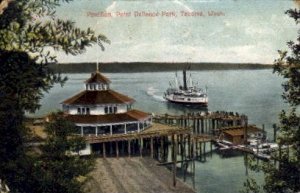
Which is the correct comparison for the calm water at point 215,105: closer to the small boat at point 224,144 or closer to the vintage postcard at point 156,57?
the vintage postcard at point 156,57

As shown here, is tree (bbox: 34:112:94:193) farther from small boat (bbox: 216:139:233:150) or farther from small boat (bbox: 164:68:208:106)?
small boat (bbox: 164:68:208:106)

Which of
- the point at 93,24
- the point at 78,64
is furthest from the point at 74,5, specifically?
the point at 78,64

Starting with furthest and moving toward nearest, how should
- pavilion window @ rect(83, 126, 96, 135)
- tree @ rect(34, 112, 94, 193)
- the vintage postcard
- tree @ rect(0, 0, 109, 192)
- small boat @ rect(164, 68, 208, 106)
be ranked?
small boat @ rect(164, 68, 208, 106) < pavilion window @ rect(83, 126, 96, 135) < the vintage postcard < tree @ rect(34, 112, 94, 193) < tree @ rect(0, 0, 109, 192)

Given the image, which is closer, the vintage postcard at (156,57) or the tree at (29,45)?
the tree at (29,45)

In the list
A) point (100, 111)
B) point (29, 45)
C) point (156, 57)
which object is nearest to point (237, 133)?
point (100, 111)

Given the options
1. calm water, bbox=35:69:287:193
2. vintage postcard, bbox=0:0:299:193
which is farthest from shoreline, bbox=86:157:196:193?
calm water, bbox=35:69:287:193

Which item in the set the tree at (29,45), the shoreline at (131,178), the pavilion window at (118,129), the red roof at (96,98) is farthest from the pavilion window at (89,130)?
the tree at (29,45)

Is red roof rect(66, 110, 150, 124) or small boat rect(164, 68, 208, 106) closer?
red roof rect(66, 110, 150, 124)

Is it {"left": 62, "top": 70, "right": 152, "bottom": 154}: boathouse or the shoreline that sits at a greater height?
{"left": 62, "top": 70, "right": 152, "bottom": 154}: boathouse

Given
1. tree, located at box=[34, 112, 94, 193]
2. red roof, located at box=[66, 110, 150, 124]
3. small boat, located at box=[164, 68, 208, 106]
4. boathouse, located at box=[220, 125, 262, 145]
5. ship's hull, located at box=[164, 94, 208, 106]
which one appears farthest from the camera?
small boat, located at box=[164, 68, 208, 106]
